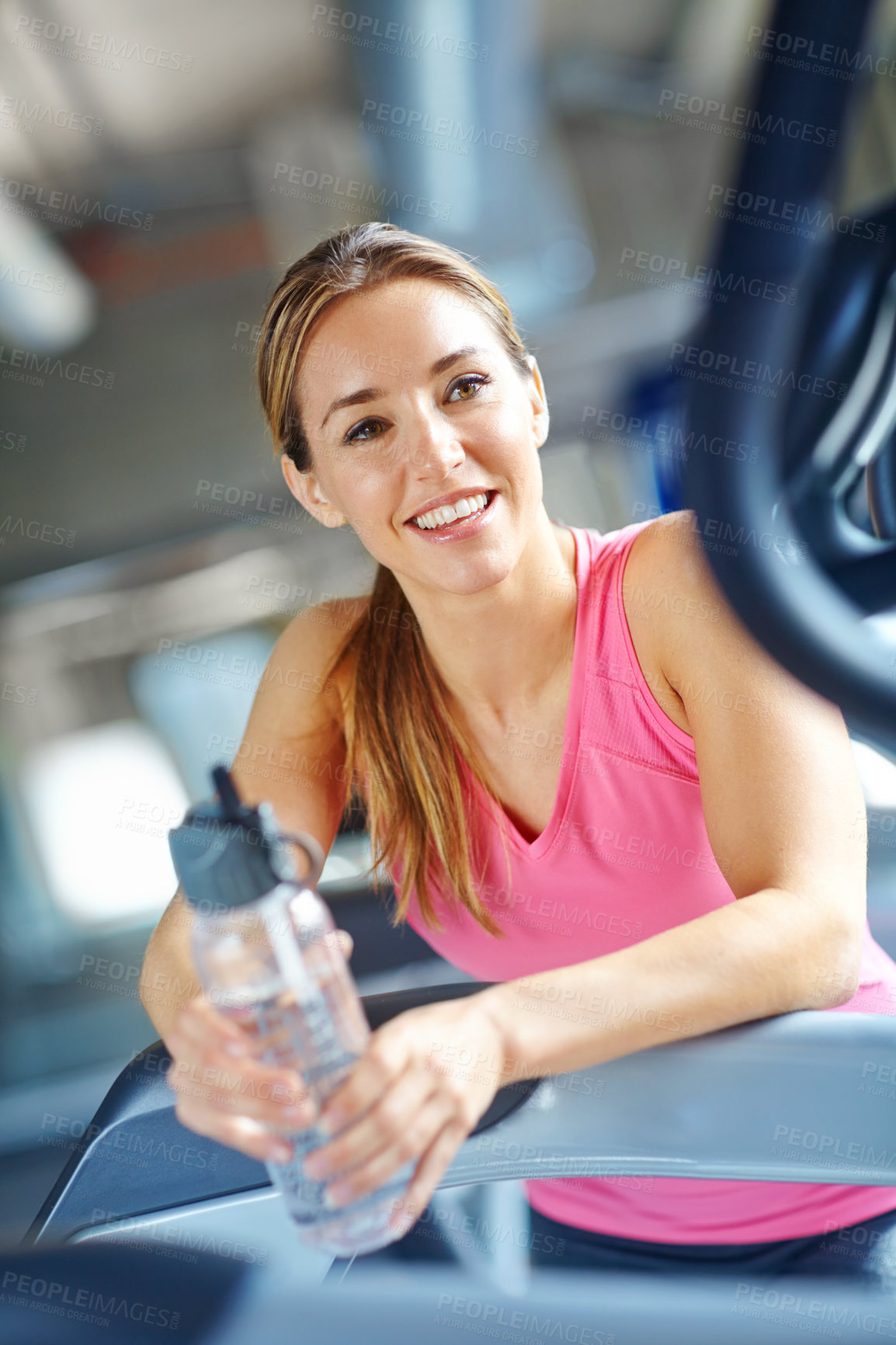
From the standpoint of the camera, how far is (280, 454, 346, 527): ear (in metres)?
1.05

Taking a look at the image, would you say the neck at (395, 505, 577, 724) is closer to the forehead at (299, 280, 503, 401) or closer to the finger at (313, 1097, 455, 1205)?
the forehead at (299, 280, 503, 401)

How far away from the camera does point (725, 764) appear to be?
2.41 ft

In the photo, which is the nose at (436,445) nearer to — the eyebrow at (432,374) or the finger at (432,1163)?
the eyebrow at (432,374)

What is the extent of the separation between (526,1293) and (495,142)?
2.55 m

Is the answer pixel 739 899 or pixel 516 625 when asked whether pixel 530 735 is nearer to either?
pixel 516 625

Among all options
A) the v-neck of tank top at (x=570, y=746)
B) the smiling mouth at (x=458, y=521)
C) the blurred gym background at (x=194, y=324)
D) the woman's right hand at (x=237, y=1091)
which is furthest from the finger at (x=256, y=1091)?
the blurred gym background at (x=194, y=324)

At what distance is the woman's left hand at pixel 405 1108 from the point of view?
45 centimetres

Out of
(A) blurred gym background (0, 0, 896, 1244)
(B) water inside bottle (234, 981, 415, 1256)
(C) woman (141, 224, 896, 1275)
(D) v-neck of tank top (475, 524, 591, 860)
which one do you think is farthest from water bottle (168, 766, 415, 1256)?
(A) blurred gym background (0, 0, 896, 1244)

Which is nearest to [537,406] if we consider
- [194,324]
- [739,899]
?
[739,899]

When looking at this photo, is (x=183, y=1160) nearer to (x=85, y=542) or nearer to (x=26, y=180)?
(x=85, y=542)

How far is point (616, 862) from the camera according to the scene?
0.91 metres

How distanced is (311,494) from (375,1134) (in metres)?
0.75

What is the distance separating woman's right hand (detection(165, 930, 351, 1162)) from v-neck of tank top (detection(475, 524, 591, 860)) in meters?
0.44

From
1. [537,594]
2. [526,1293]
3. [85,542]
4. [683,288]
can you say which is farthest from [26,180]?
[526,1293]
